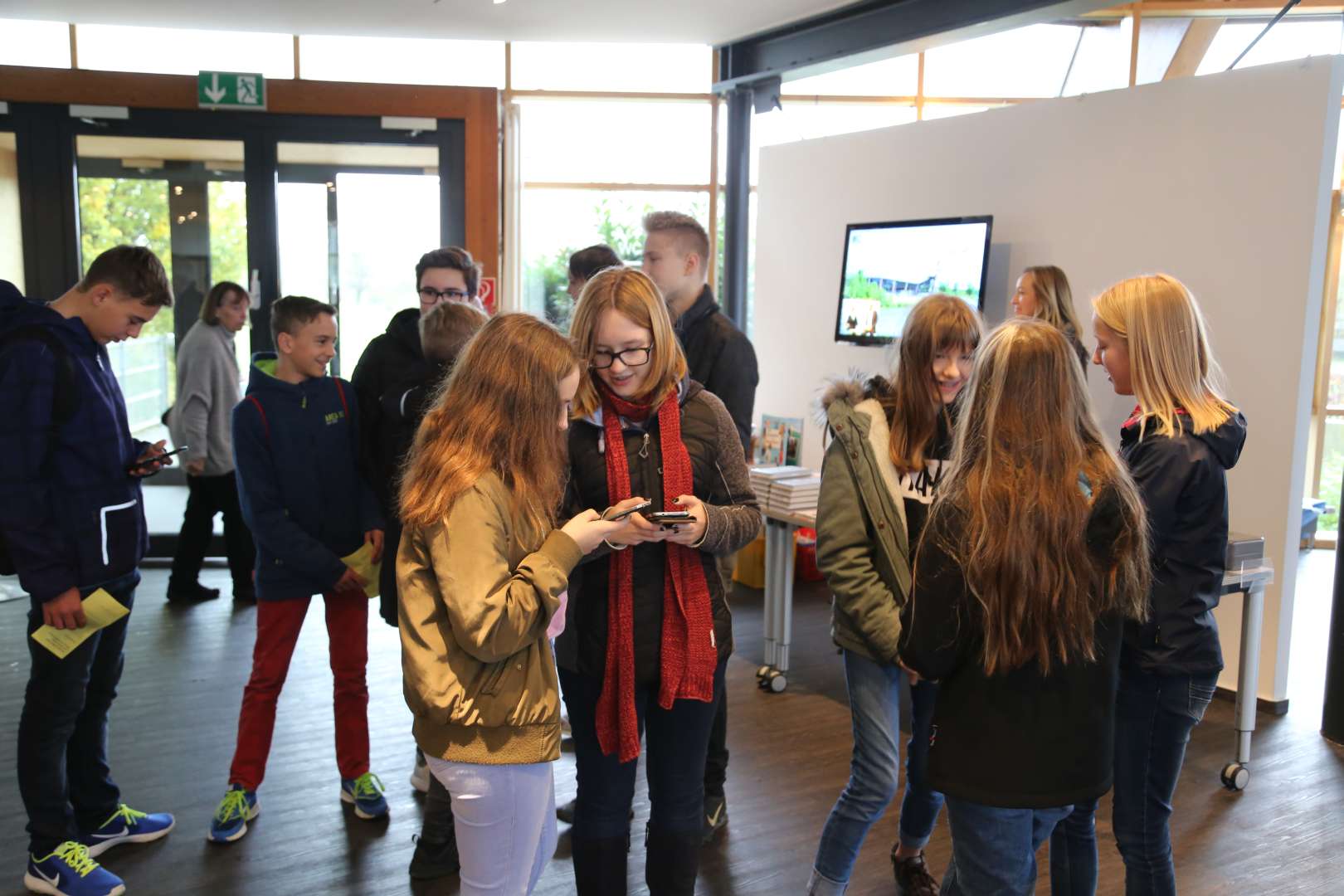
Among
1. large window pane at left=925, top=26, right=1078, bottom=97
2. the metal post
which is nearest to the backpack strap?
the metal post

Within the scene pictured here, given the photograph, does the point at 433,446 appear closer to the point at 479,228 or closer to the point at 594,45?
the point at 479,228

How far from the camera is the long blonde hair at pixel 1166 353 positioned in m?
2.16

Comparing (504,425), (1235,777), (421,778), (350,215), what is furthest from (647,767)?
(350,215)

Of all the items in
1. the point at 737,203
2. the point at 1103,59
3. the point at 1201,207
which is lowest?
the point at 1201,207

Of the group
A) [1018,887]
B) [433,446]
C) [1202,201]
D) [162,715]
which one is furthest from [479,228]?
[1018,887]

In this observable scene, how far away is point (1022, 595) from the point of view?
5.43 ft

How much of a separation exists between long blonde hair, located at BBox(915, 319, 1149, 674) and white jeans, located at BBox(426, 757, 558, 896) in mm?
828

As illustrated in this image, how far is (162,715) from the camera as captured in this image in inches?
155

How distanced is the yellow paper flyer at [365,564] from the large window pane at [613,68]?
18.8 feet

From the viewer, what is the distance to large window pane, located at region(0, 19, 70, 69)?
711 cm

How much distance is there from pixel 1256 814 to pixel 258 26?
22.9ft

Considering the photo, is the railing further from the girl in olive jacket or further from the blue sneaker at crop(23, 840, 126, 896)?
the girl in olive jacket

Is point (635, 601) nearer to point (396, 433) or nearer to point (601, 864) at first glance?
point (601, 864)

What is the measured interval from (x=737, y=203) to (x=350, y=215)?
8.71 ft
